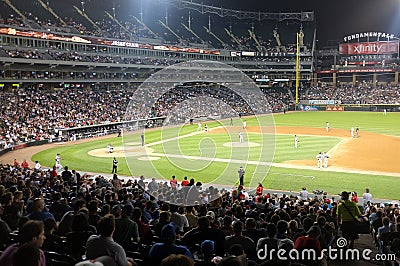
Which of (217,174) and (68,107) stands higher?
(68,107)

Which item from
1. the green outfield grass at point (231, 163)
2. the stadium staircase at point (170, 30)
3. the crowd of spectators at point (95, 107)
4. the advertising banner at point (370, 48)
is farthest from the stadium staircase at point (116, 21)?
the advertising banner at point (370, 48)

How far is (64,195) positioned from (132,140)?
3434cm

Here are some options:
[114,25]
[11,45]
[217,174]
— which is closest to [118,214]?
[217,174]

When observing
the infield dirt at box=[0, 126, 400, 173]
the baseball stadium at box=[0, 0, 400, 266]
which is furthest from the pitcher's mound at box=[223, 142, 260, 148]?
the infield dirt at box=[0, 126, 400, 173]

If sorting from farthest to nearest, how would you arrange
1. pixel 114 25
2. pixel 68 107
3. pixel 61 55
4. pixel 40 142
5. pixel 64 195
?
pixel 114 25 < pixel 61 55 < pixel 68 107 < pixel 40 142 < pixel 64 195

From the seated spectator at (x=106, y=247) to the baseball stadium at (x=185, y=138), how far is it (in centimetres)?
2

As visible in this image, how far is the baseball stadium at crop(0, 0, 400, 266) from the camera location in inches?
301

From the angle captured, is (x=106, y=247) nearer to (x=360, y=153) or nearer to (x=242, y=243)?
(x=242, y=243)

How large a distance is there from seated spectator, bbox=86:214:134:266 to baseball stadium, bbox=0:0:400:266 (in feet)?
0.07

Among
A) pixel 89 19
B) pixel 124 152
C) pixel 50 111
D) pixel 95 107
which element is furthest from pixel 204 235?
pixel 89 19

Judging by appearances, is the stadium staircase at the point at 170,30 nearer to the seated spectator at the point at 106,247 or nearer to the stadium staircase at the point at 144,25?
the stadium staircase at the point at 144,25

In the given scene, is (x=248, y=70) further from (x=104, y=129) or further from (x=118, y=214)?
(x=118, y=214)

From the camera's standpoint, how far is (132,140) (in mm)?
49031

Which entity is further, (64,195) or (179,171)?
(179,171)
